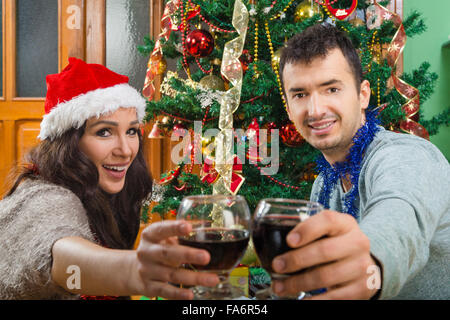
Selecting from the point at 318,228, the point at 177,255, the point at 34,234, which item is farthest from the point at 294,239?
the point at 34,234

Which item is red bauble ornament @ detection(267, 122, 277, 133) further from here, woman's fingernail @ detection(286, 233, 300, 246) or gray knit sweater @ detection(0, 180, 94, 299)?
woman's fingernail @ detection(286, 233, 300, 246)

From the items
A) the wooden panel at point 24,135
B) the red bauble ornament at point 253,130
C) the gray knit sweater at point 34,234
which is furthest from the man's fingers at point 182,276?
the wooden panel at point 24,135

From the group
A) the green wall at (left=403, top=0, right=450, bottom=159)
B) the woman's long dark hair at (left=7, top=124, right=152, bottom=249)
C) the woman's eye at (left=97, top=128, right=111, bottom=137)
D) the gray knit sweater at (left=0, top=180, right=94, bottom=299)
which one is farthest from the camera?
the green wall at (left=403, top=0, right=450, bottom=159)

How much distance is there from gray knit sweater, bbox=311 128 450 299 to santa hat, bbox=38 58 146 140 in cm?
77

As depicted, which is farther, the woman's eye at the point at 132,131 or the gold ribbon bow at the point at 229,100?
the gold ribbon bow at the point at 229,100

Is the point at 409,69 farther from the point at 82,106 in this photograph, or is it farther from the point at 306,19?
the point at 82,106

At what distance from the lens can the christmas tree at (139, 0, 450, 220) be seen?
4.67 feet

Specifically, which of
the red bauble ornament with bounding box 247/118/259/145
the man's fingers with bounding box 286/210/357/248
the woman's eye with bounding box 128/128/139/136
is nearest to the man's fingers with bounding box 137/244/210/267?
the man's fingers with bounding box 286/210/357/248

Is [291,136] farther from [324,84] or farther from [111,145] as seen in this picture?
[111,145]

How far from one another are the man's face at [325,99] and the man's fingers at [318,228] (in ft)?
2.27

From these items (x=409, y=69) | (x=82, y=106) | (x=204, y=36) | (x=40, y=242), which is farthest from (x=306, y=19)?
(x=409, y=69)

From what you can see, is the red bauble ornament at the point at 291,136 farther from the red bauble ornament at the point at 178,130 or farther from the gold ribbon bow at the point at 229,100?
the red bauble ornament at the point at 178,130

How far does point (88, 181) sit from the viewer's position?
980mm

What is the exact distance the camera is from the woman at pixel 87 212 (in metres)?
0.43
